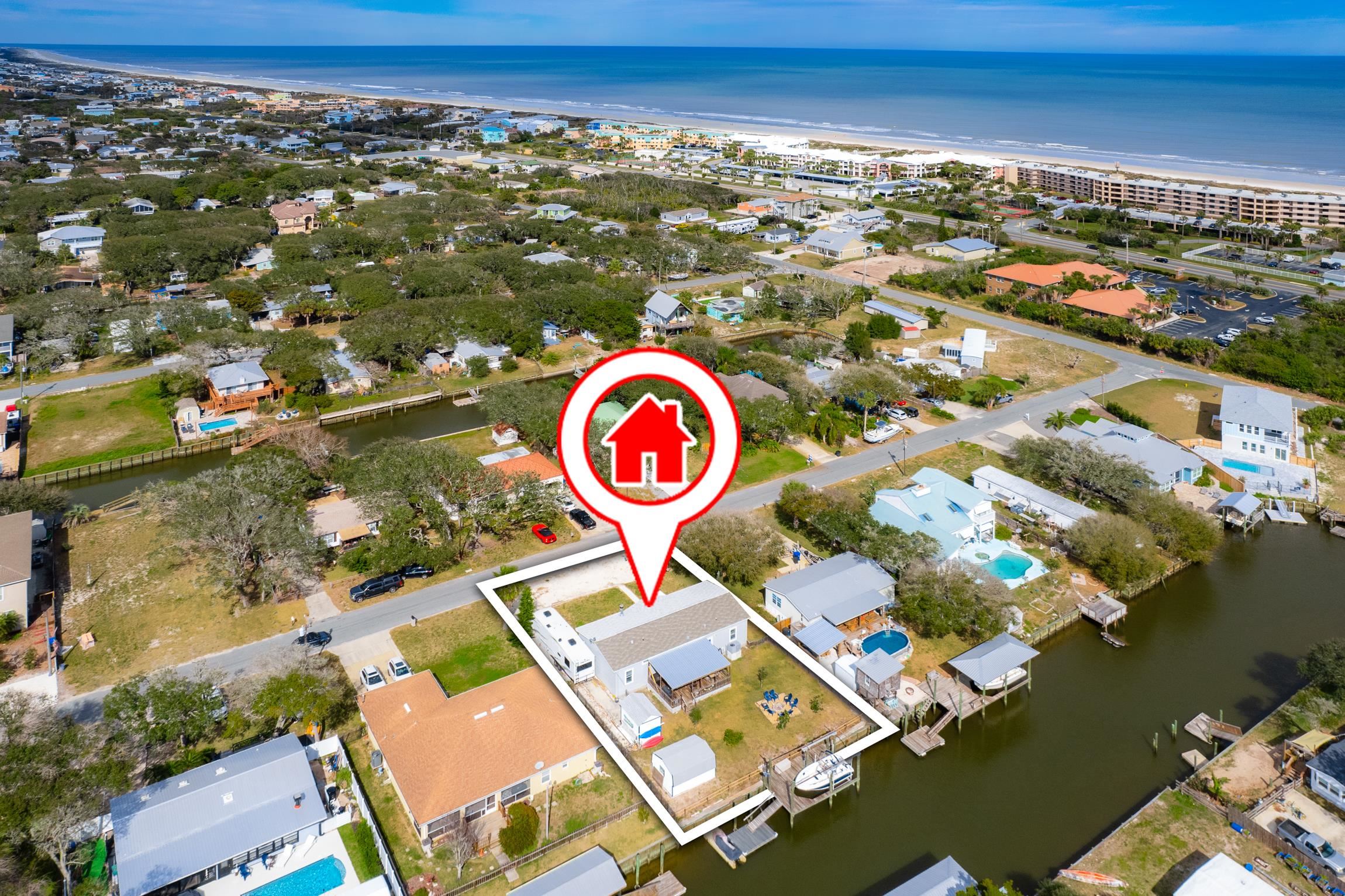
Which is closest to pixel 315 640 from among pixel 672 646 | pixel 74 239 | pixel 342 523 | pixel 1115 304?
pixel 342 523

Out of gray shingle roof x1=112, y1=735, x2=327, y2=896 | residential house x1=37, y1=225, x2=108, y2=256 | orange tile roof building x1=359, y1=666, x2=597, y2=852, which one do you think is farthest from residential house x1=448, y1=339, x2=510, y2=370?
residential house x1=37, y1=225, x2=108, y2=256

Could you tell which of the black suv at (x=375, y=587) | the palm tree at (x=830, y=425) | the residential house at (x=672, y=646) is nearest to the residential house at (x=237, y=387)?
the black suv at (x=375, y=587)

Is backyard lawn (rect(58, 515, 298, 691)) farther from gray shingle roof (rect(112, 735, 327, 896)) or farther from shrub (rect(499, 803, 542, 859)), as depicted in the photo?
shrub (rect(499, 803, 542, 859))

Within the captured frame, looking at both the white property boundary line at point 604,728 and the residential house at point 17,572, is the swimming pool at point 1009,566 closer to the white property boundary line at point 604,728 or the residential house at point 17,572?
the white property boundary line at point 604,728

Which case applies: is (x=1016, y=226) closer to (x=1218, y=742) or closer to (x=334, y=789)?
(x=1218, y=742)

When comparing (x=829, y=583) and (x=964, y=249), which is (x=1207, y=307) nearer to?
(x=964, y=249)

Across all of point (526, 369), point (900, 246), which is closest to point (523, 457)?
point (526, 369)

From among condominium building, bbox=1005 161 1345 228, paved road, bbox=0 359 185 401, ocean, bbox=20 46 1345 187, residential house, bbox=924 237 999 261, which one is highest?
ocean, bbox=20 46 1345 187
